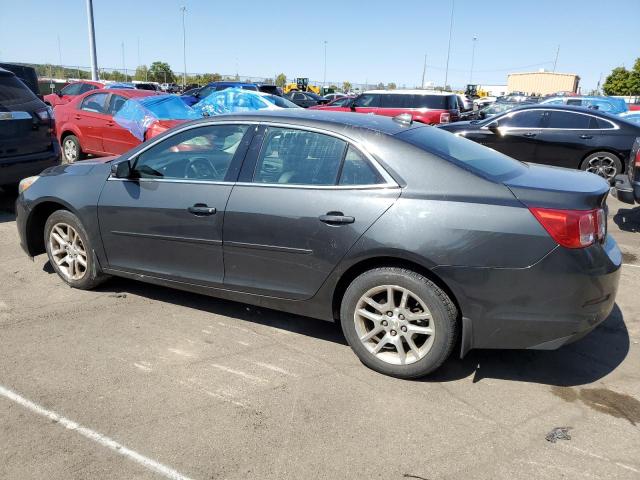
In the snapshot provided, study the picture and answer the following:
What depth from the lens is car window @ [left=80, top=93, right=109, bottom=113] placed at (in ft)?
33.4

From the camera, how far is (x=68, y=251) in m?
4.52

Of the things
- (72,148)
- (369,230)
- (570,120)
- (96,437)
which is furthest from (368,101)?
(96,437)

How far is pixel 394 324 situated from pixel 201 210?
1544 mm

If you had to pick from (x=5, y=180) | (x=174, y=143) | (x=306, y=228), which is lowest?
(x=5, y=180)

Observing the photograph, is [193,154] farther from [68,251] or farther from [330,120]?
[68,251]

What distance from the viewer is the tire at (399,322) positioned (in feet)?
10.1

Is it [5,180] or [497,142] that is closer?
[5,180]

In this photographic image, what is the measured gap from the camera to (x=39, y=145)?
281 inches

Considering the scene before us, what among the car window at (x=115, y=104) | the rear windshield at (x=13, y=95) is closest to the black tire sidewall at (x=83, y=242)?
the rear windshield at (x=13, y=95)

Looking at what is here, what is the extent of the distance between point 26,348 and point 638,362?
13.6 feet

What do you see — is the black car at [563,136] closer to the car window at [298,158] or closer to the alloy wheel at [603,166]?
the alloy wheel at [603,166]

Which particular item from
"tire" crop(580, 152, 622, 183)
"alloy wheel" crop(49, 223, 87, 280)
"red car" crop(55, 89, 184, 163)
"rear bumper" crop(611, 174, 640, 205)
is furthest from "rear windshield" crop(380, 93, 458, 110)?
"alloy wheel" crop(49, 223, 87, 280)

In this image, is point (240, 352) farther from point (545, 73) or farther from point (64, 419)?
point (545, 73)

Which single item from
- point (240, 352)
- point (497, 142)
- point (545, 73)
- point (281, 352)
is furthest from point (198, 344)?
point (545, 73)
